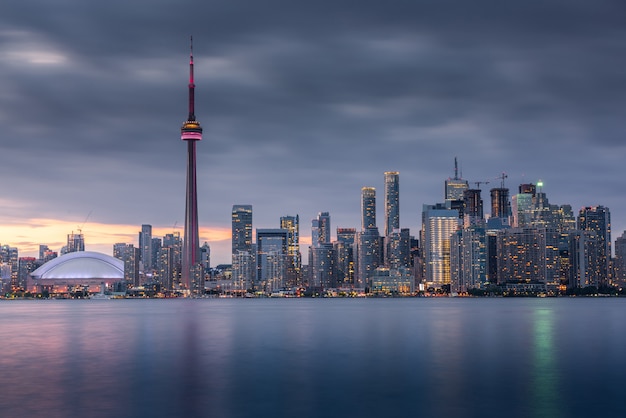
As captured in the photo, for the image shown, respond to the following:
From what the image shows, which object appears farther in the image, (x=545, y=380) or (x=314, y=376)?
(x=314, y=376)

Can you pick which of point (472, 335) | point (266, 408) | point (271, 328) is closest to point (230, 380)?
point (266, 408)

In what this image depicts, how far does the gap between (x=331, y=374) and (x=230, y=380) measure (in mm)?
9684

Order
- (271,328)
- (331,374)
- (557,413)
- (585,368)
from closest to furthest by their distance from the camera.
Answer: (557,413) → (331,374) → (585,368) → (271,328)

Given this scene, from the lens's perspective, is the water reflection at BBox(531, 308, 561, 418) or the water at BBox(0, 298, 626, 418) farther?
the water at BBox(0, 298, 626, 418)

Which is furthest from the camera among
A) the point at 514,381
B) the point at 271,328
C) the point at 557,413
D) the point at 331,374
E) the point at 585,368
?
the point at 271,328

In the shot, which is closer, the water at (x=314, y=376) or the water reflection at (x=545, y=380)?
the water reflection at (x=545, y=380)

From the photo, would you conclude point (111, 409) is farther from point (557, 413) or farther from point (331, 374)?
point (557, 413)

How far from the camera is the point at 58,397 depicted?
2221 inches

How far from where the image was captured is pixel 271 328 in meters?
143

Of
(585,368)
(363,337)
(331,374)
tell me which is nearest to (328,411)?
(331,374)

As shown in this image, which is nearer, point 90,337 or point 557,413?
point 557,413

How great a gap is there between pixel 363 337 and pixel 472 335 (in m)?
17.9

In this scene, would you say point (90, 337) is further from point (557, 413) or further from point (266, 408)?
point (557, 413)

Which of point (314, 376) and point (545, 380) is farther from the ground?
point (314, 376)
